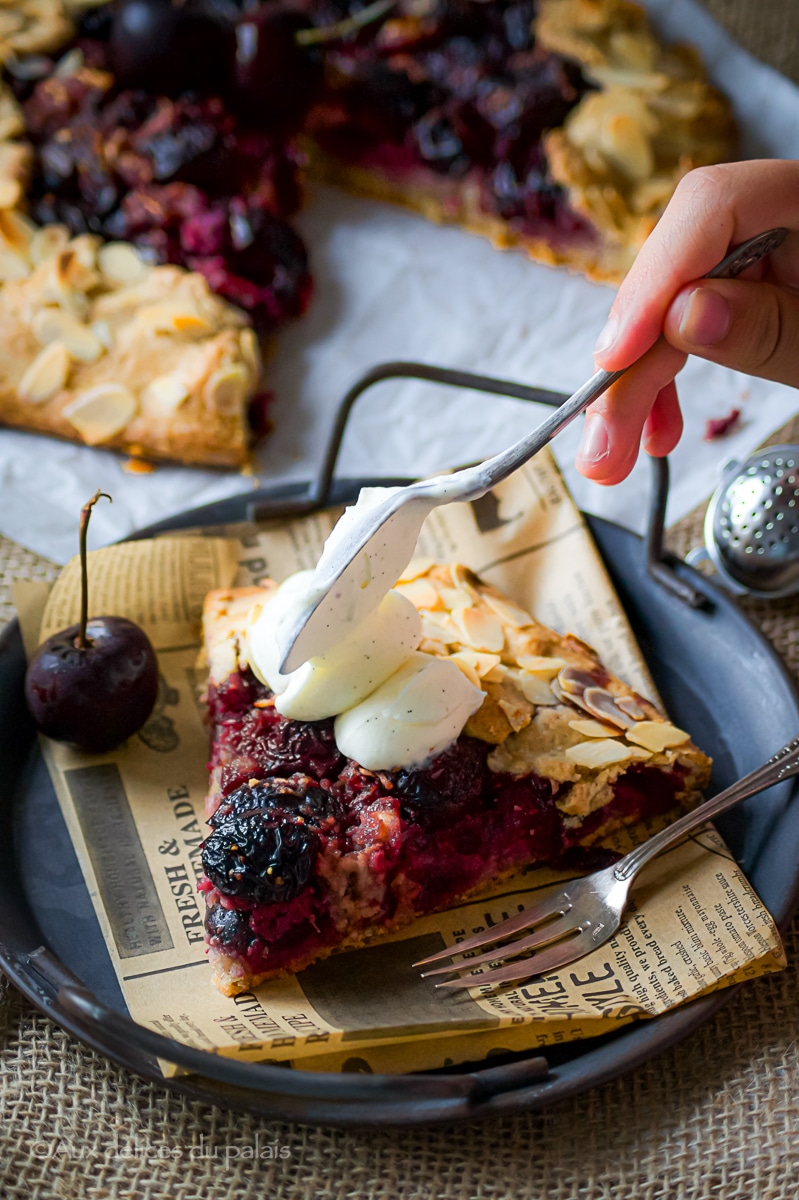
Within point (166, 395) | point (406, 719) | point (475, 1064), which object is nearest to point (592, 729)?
point (406, 719)

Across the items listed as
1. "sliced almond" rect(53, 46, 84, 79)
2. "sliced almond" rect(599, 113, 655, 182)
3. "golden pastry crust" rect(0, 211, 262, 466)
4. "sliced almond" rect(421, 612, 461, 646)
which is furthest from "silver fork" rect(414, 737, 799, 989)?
"sliced almond" rect(53, 46, 84, 79)

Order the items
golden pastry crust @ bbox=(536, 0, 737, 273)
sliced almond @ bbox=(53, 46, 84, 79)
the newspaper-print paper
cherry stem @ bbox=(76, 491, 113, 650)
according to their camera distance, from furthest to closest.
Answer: sliced almond @ bbox=(53, 46, 84, 79)
golden pastry crust @ bbox=(536, 0, 737, 273)
cherry stem @ bbox=(76, 491, 113, 650)
the newspaper-print paper

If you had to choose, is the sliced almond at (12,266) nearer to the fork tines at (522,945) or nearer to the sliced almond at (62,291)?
the sliced almond at (62,291)

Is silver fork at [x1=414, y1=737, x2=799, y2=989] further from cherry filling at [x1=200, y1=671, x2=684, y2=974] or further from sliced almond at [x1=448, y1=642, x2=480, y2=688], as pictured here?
sliced almond at [x1=448, y1=642, x2=480, y2=688]

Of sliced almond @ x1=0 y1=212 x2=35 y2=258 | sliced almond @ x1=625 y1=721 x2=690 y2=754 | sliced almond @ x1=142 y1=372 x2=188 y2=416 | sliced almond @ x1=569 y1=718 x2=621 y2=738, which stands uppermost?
sliced almond @ x1=625 y1=721 x2=690 y2=754

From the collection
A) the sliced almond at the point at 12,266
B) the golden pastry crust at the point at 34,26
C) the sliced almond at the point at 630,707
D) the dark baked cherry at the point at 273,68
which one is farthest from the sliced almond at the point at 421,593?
the golden pastry crust at the point at 34,26

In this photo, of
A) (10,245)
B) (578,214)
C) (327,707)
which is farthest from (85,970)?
(578,214)

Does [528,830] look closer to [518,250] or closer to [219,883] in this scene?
[219,883]
